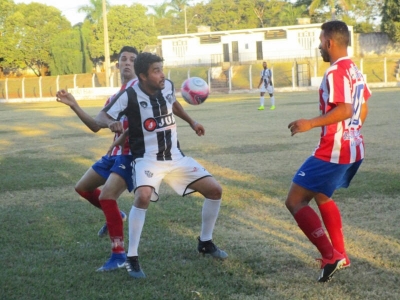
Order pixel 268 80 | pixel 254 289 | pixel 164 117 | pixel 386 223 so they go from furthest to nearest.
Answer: pixel 268 80 < pixel 386 223 < pixel 164 117 < pixel 254 289

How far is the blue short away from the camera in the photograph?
16.3 feet

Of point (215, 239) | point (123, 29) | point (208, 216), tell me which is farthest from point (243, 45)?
point (208, 216)

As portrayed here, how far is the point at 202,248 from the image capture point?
5.76 metres

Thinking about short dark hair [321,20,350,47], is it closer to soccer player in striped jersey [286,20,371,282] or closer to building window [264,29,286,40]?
soccer player in striped jersey [286,20,371,282]

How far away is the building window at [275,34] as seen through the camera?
6456 cm

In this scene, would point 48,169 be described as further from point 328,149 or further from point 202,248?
point 328,149

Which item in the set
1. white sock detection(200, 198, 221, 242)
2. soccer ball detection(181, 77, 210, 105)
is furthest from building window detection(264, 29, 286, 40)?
white sock detection(200, 198, 221, 242)

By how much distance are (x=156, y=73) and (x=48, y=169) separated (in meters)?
6.54

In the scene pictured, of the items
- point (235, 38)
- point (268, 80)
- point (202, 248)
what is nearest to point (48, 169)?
point (202, 248)

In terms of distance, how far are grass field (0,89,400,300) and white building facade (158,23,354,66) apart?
5219 centimetres

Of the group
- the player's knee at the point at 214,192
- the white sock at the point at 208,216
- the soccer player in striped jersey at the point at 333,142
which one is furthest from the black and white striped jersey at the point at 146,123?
the soccer player in striped jersey at the point at 333,142

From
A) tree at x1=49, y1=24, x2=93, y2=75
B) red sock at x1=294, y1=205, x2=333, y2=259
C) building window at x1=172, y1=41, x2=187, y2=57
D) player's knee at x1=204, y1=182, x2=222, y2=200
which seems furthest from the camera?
tree at x1=49, y1=24, x2=93, y2=75

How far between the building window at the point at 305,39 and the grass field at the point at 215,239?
51.9 meters

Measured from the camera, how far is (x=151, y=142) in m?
5.52
